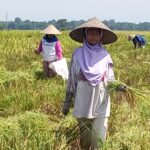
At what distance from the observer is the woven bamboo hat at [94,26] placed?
13.9ft

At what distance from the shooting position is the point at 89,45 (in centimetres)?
425

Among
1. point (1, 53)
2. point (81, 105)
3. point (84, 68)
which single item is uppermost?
point (84, 68)

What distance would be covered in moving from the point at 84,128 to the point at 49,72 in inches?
192

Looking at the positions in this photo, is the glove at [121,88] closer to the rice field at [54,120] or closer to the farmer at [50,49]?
the rice field at [54,120]

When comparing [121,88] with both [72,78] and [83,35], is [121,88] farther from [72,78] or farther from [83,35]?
[83,35]

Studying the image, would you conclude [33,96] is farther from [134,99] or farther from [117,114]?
[134,99]

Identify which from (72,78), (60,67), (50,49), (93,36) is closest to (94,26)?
(93,36)

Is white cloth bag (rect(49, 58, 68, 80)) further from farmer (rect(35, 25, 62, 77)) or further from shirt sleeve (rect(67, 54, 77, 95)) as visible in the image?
shirt sleeve (rect(67, 54, 77, 95))

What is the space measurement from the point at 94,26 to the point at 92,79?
0.49 metres

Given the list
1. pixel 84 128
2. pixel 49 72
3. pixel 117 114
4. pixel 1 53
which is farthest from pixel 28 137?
pixel 1 53

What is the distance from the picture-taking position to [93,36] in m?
4.23

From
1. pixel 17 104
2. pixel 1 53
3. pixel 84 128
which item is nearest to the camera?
pixel 84 128

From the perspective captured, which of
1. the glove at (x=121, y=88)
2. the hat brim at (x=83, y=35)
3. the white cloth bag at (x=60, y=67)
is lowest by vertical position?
the white cloth bag at (x=60, y=67)

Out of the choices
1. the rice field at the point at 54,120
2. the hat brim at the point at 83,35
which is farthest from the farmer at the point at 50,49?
the hat brim at the point at 83,35
